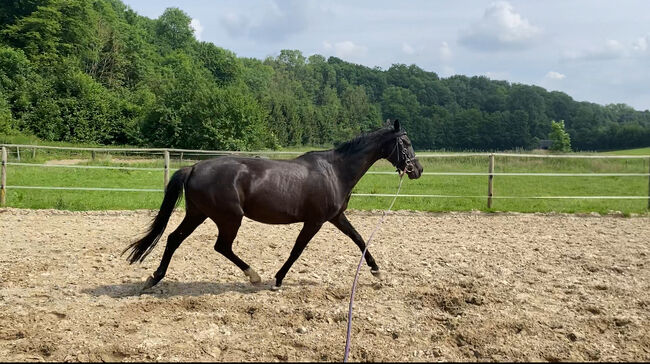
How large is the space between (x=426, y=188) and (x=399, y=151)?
10924 mm

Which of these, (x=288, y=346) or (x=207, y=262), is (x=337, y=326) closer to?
(x=288, y=346)

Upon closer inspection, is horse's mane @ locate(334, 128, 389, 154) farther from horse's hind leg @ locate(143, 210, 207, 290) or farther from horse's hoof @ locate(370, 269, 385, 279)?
horse's hind leg @ locate(143, 210, 207, 290)

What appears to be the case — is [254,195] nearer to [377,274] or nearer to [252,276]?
[252,276]

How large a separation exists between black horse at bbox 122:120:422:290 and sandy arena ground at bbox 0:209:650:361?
508 millimetres

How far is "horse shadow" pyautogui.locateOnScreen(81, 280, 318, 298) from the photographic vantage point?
4641mm

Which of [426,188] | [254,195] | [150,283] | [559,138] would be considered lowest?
[426,188]

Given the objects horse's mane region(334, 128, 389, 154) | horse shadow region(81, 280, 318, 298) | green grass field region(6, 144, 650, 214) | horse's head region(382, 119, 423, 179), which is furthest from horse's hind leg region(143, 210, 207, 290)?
green grass field region(6, 144, 650, 214)

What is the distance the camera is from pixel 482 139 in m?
84.9

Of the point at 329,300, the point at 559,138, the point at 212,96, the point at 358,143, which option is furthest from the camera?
the point at 559,138

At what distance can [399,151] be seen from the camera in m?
5.19

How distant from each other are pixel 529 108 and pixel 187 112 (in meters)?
68.5

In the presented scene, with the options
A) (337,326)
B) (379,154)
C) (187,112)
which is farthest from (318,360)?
(187,112)

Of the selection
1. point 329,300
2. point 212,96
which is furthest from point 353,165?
point 212,96

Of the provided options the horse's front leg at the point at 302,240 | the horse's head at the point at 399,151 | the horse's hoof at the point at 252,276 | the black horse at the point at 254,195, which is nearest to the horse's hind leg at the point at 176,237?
the black horse at the point at 254,195
